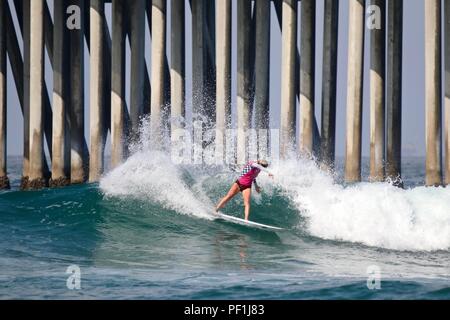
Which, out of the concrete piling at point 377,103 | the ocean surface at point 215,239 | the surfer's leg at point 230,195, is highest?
the concrete piling at point 377,103

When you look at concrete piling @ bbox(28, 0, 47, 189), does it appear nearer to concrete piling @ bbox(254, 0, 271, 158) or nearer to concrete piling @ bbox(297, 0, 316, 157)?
concrete piling @ bbox(254, 0, 271, 158)

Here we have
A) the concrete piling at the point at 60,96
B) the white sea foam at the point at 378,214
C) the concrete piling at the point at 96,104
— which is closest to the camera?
the white sea foam at the point at 378,214

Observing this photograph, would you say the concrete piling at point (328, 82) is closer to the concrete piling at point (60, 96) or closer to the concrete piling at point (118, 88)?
the concrete piling at point (118, 88)

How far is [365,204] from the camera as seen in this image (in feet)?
53.3

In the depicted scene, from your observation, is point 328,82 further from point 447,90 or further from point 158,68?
point 158,68

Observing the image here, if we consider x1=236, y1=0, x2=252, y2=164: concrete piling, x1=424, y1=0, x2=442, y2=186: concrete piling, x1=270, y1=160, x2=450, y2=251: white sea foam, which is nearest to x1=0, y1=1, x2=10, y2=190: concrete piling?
x1=236, y1=0, x2=252, y2=164: concrete piling

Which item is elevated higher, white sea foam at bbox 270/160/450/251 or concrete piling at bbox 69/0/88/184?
concrete piling at bbox 69/0/88/184

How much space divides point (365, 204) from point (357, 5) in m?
5.66

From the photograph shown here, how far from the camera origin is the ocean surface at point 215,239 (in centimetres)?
1084

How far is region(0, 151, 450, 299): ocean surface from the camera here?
35.6 ft

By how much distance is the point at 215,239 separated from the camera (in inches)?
603

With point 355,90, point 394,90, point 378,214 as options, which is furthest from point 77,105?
point 378,214

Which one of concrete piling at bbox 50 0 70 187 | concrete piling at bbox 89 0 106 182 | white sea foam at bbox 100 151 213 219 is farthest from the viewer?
concrete piling at bbox 50 0 70 187

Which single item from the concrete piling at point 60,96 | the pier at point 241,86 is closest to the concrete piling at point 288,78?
the pier at point 241,86
